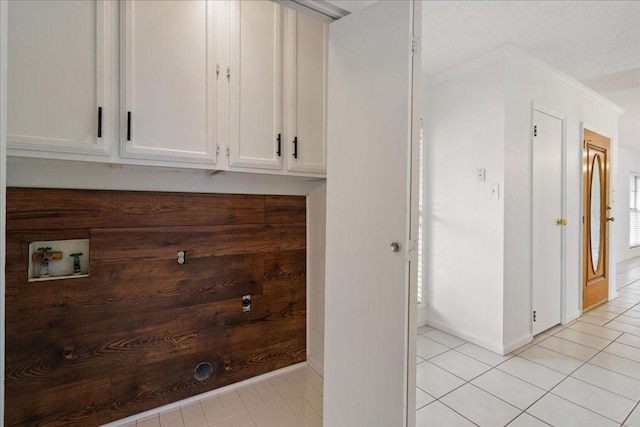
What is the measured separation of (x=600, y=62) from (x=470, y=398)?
10.2 feet

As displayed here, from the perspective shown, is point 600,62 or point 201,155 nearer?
point 201,155

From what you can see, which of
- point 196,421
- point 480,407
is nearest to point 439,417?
point 480,407

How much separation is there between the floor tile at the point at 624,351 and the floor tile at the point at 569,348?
142mm

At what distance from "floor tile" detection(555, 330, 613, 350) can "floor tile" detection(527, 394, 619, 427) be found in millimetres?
1148

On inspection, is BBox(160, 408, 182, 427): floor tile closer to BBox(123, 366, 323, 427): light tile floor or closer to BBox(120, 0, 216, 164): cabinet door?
BBox(123, 366, 323, 427): light tile floor

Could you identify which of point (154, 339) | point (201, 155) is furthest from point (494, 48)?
point (154, 339)

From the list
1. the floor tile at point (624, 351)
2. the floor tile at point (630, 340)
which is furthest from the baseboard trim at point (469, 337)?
the floor tile at point (630, 340)

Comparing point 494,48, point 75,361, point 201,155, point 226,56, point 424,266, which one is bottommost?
point 75,361

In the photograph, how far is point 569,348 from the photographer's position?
2.75 meters

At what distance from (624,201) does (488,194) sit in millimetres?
6433

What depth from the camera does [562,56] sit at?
274 cm

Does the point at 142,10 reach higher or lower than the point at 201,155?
higher

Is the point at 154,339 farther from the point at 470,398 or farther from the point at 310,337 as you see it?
the point at 470,398

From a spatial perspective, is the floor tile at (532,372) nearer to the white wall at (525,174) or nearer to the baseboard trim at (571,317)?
the white wall at (525,174)
